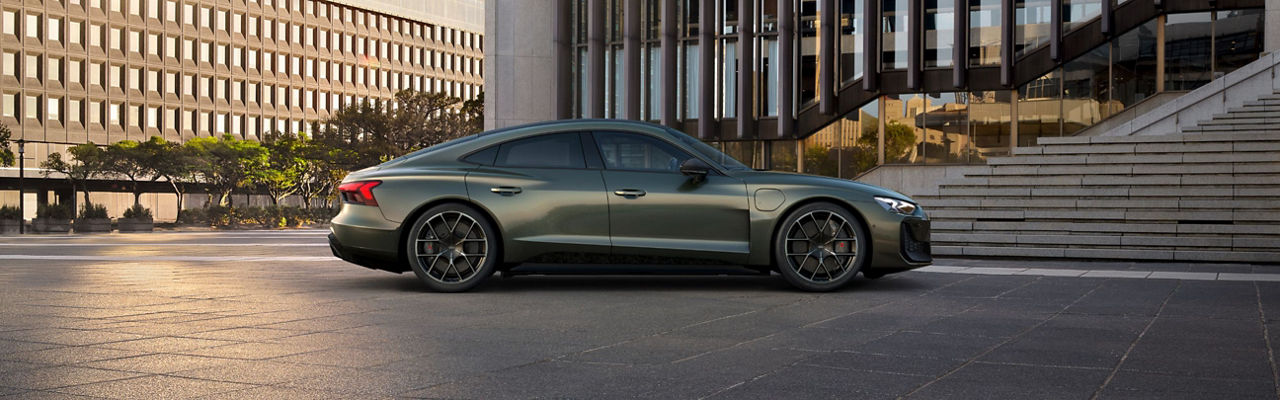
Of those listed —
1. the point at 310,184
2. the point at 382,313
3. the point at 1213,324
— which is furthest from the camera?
the point at 310,184

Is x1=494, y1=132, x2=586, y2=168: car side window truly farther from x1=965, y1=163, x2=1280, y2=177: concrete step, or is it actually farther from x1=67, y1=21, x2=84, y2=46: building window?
x1=67, y1=21, x2=84, y2=46: building window

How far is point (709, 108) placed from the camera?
1407 inches

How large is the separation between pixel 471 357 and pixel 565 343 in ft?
1.94

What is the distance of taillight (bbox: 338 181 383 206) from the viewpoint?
8.36 meters

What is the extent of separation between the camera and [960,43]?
104ft

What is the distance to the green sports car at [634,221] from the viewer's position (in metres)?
8.20

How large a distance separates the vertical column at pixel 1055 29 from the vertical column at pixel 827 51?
19.8 ft

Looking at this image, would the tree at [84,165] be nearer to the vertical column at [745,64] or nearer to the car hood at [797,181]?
the vertical column at [745,64]

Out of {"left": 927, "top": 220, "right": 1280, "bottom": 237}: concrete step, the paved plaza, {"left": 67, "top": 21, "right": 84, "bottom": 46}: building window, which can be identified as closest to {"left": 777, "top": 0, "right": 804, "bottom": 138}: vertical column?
{"left": 927, "top": 220, "right": 1280, "bottom": 237}: concrete step

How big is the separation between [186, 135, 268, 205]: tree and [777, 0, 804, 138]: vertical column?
40704mm

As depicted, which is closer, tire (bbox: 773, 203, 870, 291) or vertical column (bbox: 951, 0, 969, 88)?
tire (bbox: 773, 203, 870, 291)

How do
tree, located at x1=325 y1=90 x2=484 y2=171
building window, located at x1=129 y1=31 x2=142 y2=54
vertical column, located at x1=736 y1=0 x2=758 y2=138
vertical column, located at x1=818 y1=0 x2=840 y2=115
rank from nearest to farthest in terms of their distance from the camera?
vertical column, located at x1=818 y1=0 x2=840 y2=115 → vertical column, located at x1=736 y1=0 x2=758 y2=138 → tree, located at x1=325 y1=90 x2=484 y2=171 → building window, located at x1=129 y1=31 x2=142 y2=54

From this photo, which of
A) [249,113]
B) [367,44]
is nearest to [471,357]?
[249,113]

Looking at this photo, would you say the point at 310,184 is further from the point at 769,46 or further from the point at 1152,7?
the point at 1152,7
